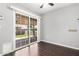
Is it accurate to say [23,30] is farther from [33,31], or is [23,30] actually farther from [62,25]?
[62,25]

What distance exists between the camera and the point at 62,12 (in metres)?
4.11

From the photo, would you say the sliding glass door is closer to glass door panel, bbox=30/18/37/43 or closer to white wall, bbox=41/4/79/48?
glass door panel, bbox=30/18/37/43

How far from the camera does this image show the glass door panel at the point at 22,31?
12.0 ft

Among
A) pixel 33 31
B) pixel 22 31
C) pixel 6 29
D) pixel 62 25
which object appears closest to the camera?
pixel 6 29

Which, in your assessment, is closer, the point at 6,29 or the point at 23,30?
the point at 6,29

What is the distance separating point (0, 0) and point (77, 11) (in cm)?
359

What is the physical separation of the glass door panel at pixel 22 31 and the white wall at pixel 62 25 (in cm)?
135

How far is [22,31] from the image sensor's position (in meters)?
3.92

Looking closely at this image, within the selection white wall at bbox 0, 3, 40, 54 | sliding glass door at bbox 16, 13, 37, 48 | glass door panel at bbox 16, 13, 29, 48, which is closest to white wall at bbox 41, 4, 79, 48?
sliding glass door at bbox 16, 13, 37, 48

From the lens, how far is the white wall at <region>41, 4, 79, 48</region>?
3571 millimetres

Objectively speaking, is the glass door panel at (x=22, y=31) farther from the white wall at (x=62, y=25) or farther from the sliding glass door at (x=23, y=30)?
the white wall at (x=62, y=25)

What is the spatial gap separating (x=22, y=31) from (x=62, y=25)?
210cm

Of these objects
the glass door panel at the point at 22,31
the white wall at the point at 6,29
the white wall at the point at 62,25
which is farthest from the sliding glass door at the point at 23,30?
the white wall at the point at 62,25

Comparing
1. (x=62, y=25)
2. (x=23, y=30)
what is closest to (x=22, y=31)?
(x=23, y=30)
